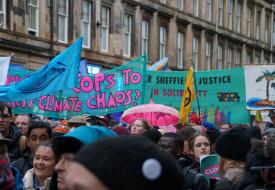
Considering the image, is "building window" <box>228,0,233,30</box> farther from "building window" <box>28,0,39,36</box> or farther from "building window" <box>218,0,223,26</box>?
"building window" <box>28,0,39,36</box>

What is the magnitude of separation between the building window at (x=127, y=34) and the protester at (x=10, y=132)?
65.3 ft

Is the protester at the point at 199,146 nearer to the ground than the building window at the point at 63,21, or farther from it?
nearer to the ground

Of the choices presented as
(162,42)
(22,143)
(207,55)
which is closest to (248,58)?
(207,55)

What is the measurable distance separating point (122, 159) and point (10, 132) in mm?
4368

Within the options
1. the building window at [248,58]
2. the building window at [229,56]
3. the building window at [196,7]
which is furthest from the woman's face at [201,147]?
the building window at [248,58]

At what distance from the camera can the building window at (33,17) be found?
65.6 feet

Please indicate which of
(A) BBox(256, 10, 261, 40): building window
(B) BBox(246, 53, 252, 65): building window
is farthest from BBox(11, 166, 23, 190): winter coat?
(A) BBox(256, 10, 261, 40): building window

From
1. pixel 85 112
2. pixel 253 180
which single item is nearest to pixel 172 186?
pixel 253 180

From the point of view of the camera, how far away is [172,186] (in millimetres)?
1601

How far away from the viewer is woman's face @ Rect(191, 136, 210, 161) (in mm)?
5633

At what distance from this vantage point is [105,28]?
950 inches

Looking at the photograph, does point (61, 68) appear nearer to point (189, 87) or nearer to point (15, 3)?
point (189, 87)

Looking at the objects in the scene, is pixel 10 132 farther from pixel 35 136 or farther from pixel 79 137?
pixel 79 137

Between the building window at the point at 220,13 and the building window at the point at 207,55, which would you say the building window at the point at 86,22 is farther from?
the building window at the point at 220,13
